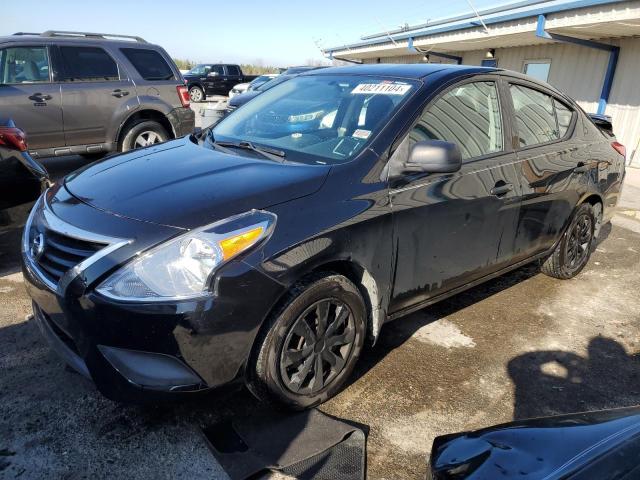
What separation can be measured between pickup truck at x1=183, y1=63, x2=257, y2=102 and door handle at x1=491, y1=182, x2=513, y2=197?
2411 centimetres

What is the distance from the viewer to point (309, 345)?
2.53 m

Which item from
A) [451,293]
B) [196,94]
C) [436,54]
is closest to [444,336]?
[451,293]

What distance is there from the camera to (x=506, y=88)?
3.58 metres

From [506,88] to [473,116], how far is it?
18.0 inches

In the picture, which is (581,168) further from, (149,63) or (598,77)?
(598,77)

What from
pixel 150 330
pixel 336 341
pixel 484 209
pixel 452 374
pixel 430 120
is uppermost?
pixel 430 120

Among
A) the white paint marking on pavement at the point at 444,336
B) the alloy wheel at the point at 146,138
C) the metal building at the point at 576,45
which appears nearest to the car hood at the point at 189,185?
the white paint marking on pavement at the point at 444,336

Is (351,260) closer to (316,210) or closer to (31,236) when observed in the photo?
→ (316,210)

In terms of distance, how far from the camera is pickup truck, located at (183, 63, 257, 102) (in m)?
25.6

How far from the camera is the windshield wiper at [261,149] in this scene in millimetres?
2883

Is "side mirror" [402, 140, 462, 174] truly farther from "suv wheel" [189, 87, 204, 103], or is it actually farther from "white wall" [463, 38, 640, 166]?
"suv wheel" [189, 87, 204, 103]

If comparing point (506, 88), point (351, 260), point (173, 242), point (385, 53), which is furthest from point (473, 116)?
point (385, 53)

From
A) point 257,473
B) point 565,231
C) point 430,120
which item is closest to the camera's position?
point 257,473

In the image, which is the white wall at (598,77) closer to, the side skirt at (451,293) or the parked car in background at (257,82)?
the parked car in background at (257,82)
